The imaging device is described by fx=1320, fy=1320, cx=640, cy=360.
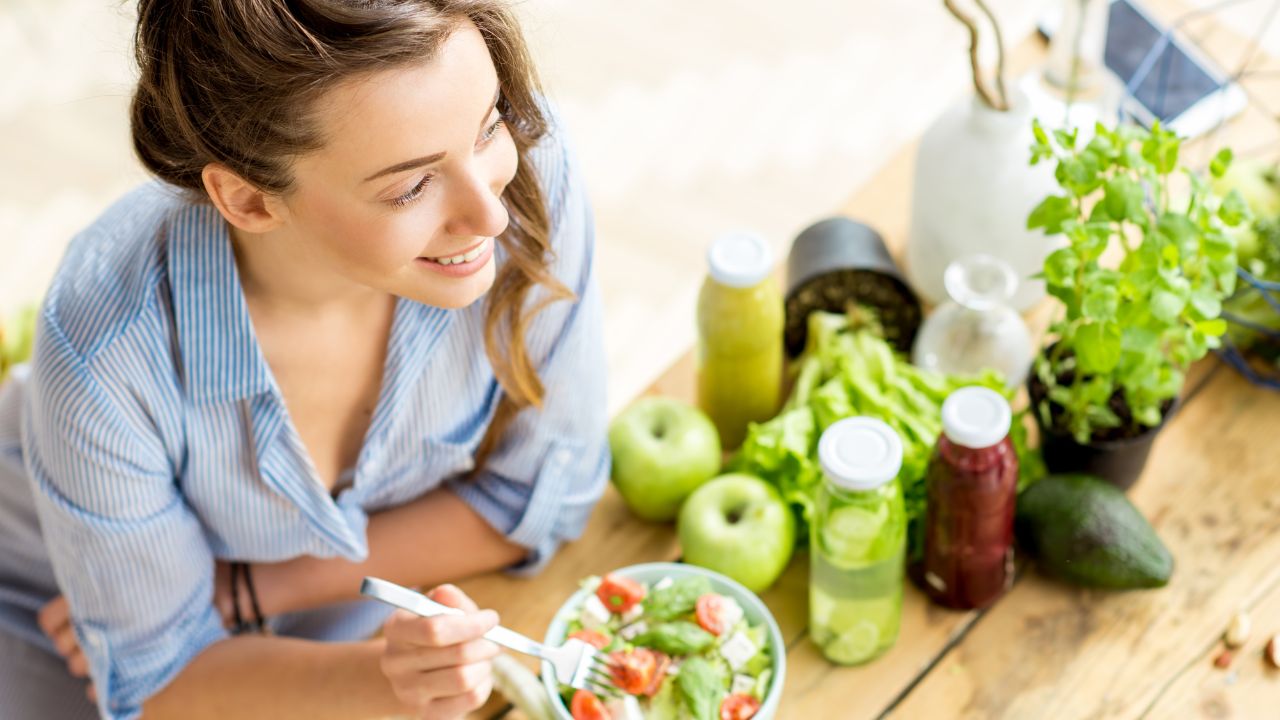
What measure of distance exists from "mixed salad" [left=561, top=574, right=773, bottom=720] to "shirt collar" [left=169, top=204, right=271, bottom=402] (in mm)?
→ 386

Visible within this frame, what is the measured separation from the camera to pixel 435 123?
99 cm

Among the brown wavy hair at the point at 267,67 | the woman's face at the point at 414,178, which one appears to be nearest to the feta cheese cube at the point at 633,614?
the woman's face at the point at 414,178

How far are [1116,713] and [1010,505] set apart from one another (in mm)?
219

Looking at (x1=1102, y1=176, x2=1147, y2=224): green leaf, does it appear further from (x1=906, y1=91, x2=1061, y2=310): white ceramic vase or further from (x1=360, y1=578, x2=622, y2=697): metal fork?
(x1=360, y1=578, x2=622, y2=697): metal fork

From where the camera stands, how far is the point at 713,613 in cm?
123

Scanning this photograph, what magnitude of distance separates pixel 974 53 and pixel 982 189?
17 centimetres

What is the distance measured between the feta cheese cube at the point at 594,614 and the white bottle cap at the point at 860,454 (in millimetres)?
261

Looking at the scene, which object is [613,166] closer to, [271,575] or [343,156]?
[271,575]

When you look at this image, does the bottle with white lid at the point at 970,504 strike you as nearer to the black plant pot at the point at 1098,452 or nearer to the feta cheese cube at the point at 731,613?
the black plant pot at the point at 1098,452

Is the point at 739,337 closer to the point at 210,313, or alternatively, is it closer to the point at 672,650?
the point at 672,650

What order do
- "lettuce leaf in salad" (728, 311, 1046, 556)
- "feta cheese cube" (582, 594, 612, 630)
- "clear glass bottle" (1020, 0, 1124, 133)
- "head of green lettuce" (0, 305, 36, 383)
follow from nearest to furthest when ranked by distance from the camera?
"feta cheese cube" (582, 594, 612, 630) → "lettuce leaf in salad" (728, 311, 1046, 556) → "clear glass bottle" (1020, 0, 1124, 133) → "head of green lettuce" (0, 305, 36, 383)

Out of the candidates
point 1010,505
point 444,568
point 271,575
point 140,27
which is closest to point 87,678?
point 271,575

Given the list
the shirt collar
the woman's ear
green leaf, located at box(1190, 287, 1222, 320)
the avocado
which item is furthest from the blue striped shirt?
green leaf, located at box(1190, 287, 1222, 320)

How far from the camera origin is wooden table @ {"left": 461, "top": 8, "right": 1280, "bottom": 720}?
127 centimetres
